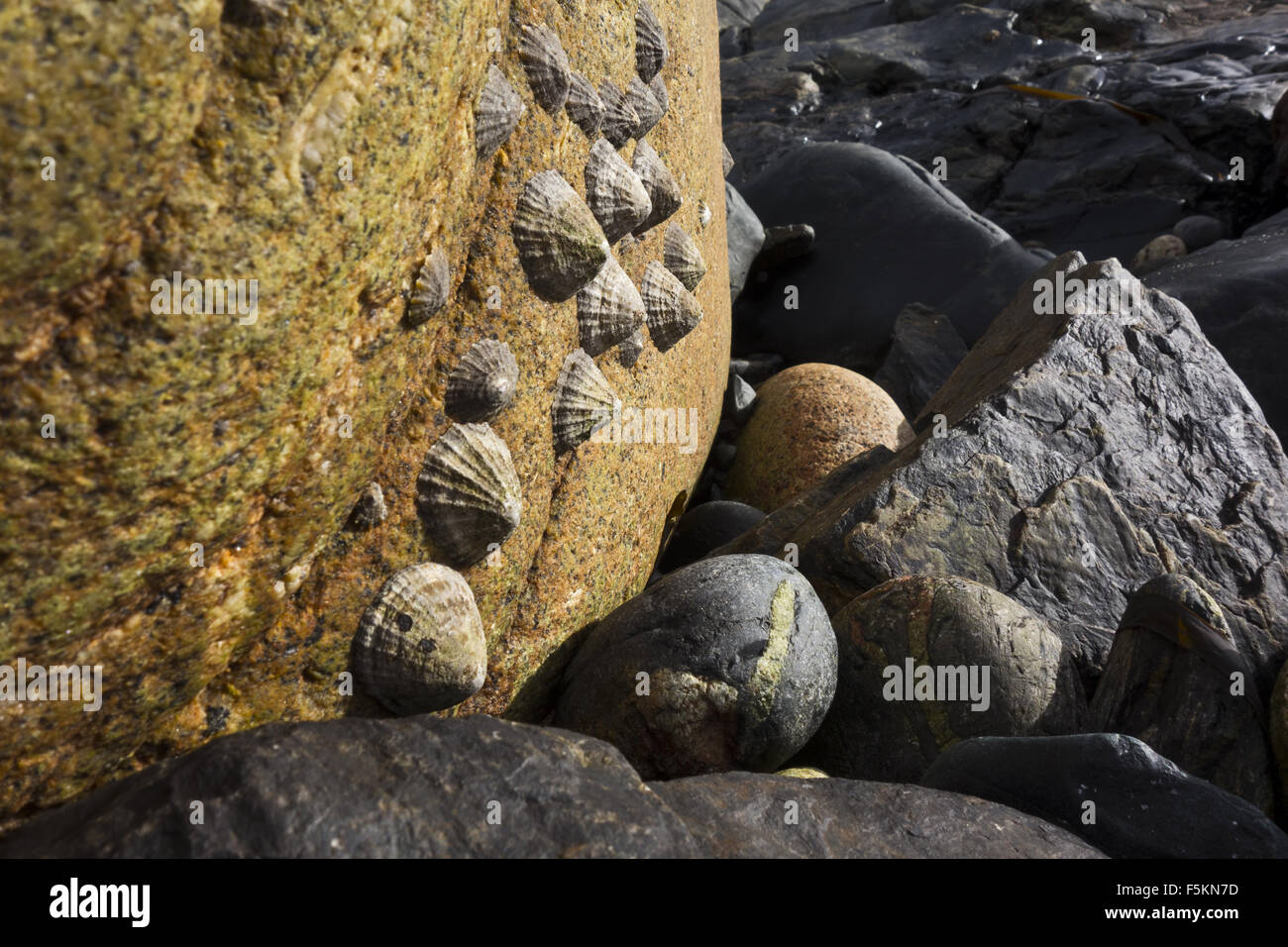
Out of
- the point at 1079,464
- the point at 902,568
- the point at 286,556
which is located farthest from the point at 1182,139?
the point at 286,556

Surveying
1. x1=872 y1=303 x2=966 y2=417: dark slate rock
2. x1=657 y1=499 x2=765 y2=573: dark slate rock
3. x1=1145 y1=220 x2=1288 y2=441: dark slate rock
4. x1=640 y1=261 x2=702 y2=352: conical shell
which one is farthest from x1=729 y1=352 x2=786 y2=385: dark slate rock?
x1=640 y1=261 x2=702 y2=352: conical shell

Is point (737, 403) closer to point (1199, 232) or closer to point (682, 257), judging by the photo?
point (682, 257)

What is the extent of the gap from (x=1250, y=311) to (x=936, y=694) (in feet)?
10.5

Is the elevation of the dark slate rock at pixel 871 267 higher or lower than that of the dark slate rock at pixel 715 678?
higher

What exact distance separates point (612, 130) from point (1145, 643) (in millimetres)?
2145

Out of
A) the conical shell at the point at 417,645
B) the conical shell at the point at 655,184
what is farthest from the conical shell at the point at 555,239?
the conical shell at the point at 417,645

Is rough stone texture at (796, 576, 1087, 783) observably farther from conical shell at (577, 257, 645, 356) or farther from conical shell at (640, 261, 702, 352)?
conical shell at (640, 261, 702, 352)

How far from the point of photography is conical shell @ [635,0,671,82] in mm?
3221

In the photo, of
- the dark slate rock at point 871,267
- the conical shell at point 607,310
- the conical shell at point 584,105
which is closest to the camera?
the conical shell at point 584,105

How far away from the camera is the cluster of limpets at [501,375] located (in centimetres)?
223

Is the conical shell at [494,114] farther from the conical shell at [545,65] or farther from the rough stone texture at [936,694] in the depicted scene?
the rough stone texture at [936,694]

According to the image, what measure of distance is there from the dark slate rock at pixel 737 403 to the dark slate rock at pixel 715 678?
233 cm

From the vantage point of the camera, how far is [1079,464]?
11.0 ft
